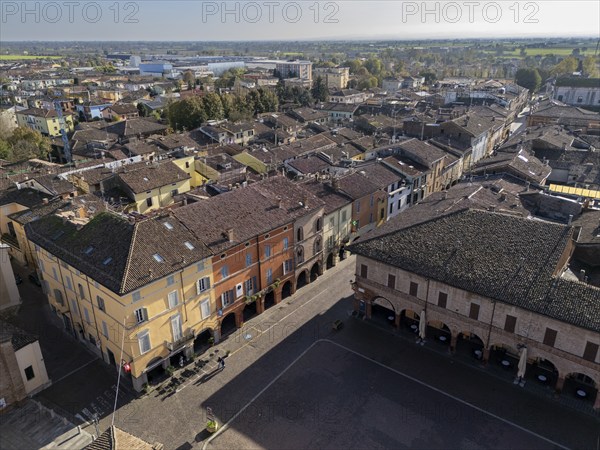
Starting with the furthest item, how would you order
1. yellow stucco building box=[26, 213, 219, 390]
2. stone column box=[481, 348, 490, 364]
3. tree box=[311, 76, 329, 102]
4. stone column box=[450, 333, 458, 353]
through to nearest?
1. tree box=[311, 76, 329, 102]
2. stone column box=[450, 333, 458, 353]
3. stone column box=[481, 348, 490, 364]
4. yellow stucco building box=[26, 213, 219, 390]

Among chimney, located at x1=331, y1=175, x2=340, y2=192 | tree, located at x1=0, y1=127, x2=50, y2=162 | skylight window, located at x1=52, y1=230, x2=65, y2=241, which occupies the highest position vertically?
skylight window, located at x1=52, y1=230, x2=65, y2=241

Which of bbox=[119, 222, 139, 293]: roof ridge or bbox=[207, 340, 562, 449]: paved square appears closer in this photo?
bbox=[207, 340, 562, 449]: paved square

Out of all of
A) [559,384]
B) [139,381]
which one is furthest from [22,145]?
[559,384]

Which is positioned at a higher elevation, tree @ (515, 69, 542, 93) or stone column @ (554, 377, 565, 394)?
tree @ (515, 69, 542, 93)

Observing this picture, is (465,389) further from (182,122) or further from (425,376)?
(182,122)

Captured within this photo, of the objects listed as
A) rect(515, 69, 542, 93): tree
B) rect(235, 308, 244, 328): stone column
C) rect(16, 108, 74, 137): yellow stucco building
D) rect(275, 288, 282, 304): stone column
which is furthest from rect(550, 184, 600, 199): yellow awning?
rect(515, 69, 542, 93): tree

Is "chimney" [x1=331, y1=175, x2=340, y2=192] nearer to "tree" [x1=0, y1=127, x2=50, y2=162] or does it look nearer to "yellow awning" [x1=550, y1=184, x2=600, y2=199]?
"yellow awning" [x1=550, y1=184, x2=600, y2=199]
